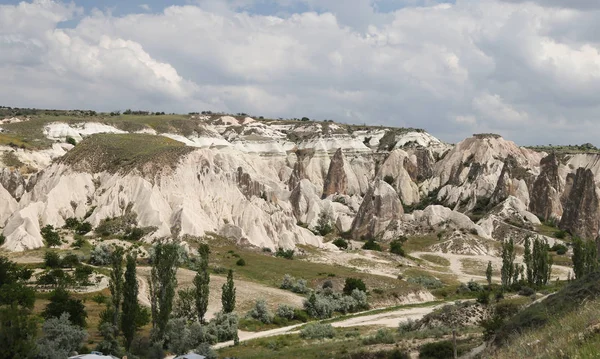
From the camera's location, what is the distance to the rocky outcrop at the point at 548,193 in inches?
4587

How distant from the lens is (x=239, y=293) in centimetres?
5856

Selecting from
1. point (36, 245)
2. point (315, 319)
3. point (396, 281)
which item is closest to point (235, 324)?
point (315, 319)

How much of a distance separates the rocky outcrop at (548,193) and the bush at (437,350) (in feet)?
310

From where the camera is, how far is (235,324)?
44969 millimetres

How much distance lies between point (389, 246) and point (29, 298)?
214 feet

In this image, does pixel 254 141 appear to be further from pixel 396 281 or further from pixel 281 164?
pixel 396 281

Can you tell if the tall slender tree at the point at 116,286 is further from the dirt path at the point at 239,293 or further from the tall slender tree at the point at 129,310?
the dirt path at the point at 239,293

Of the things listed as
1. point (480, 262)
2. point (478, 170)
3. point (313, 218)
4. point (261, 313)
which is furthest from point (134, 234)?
point (478, 170)

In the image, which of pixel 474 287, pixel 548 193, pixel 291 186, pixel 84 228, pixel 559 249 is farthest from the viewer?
pixel 291 186

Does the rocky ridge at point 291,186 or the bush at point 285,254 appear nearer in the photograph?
the bush at point 285,254

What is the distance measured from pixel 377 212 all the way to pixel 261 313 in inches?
2456

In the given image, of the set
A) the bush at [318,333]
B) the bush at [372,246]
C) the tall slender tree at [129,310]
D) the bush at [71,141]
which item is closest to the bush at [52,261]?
the tall slender tree at [129,310]

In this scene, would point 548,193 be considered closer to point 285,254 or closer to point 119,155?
point 285,254

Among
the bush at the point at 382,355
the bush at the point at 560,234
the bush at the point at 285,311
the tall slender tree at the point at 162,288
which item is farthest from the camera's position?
the bush at the point at 560,234
